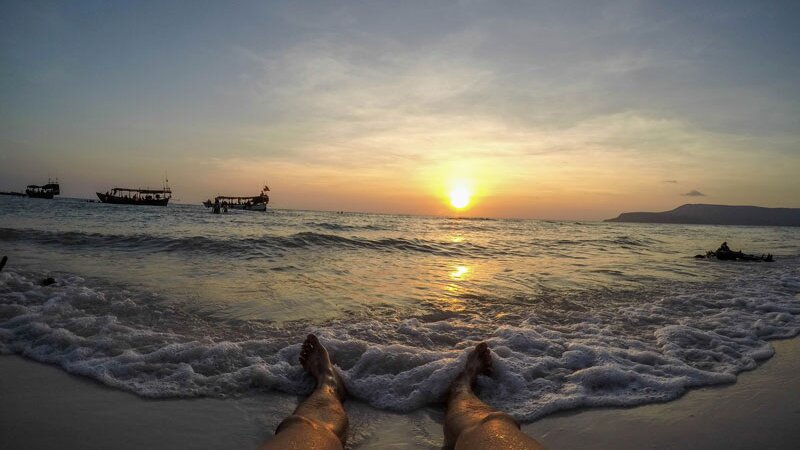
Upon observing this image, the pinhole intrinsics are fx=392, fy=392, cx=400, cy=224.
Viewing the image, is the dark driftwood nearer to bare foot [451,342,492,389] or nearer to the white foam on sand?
the white foam on sand

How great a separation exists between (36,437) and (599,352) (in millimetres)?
4603

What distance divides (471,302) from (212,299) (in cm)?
414

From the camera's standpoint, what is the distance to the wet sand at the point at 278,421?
2498 mm

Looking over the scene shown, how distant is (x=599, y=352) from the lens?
159 inches

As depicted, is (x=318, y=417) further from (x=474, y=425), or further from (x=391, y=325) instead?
(x=391, y=325)

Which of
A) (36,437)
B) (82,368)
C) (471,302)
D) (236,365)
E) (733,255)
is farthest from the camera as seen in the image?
(733,255)

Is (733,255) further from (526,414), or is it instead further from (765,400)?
(526,414)

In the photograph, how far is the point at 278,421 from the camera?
2.84m

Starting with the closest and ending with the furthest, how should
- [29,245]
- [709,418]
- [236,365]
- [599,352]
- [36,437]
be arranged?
[36,437], [709,418], [236,365], [599,352], [29,245]

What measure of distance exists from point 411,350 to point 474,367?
759 millimetres

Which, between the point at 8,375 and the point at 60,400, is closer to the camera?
the point at 60,400

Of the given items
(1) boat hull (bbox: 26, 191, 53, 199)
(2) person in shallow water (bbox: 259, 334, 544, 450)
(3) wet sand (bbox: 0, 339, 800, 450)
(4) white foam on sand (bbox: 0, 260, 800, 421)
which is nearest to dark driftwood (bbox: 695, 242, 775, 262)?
(4) white foam on sand (bbox: 0, 260, 800, 421)

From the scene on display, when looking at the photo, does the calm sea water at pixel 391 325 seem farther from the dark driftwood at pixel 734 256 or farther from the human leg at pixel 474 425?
the dark driftwood at pixel 734 256

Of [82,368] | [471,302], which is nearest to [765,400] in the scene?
[471,302]
